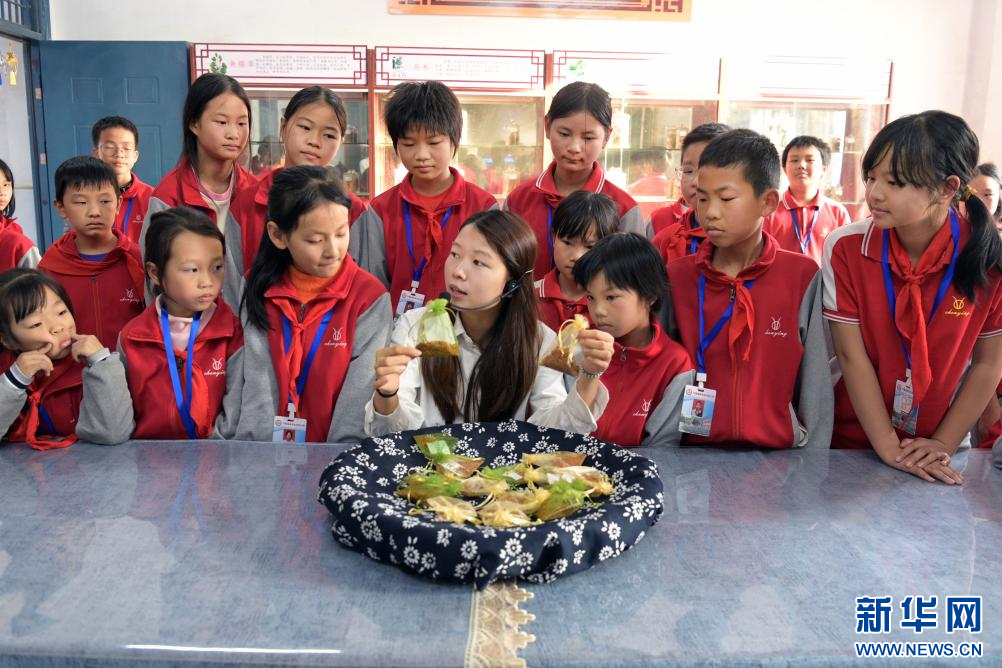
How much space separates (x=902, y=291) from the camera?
2045mm

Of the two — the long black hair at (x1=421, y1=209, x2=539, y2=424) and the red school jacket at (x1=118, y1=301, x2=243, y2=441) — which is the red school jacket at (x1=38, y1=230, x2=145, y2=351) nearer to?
the red school jacket at (x1=118, y1=301, x2=243, y2=441)

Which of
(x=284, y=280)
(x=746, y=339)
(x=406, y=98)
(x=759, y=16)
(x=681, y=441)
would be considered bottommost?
(x=681, y=441)

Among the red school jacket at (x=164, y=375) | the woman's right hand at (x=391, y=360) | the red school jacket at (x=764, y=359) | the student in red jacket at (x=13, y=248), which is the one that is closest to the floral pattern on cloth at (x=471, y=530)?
the woman's right hand at (x=391, y=360)

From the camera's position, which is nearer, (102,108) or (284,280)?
(284,280)

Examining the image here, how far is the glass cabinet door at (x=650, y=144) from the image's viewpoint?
6461 mm

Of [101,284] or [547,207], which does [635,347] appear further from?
[101,284]

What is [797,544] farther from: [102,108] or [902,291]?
[102,108]

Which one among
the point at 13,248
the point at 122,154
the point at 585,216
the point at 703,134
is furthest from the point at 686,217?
the point at 122,154

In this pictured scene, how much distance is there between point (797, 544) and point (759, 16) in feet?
20.0

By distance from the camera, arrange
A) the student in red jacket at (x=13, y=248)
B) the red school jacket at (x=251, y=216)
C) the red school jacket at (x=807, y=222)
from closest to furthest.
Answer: the red school jacket at (x=251, y=216) → the student in red jacket at (x=13, y=248) → the red school jacket at (x=807, y=222)

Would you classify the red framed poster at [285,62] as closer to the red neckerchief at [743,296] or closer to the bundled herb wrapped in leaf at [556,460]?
the red neckerchief at [743,296]

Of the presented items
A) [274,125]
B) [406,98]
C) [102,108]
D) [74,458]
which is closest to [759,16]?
[274,125]

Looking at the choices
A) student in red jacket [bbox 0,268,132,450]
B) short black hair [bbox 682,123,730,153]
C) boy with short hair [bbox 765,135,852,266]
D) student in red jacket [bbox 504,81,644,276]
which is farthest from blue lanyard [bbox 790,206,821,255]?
student in red jacket [bbox 0,268,132,450]

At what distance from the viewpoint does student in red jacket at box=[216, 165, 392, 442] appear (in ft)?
6.93
